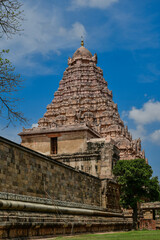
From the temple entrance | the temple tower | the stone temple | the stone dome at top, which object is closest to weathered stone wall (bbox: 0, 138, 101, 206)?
the stone temple

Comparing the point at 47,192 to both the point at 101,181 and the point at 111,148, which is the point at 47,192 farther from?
the point at 111,148

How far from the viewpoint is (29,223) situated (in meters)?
8.86

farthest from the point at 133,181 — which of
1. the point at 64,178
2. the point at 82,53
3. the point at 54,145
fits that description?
the point at 82,53

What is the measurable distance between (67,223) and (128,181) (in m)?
15.0

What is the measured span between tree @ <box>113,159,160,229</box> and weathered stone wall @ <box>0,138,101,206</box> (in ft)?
19.1

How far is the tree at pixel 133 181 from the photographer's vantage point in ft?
83.0

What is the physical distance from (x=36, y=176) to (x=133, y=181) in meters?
13.1

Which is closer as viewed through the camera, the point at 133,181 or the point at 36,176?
the point at 36,176

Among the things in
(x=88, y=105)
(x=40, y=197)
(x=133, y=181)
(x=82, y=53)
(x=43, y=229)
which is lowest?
(x=43, y=229)

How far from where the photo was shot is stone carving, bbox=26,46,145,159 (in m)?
55.0

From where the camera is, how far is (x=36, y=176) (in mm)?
14273

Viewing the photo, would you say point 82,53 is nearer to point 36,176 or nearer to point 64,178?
point 64,178

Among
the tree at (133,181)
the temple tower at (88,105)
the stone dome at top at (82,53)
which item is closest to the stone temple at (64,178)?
the temple tower at (88,105)

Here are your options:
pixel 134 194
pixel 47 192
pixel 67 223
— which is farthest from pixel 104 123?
pixel 67 223
